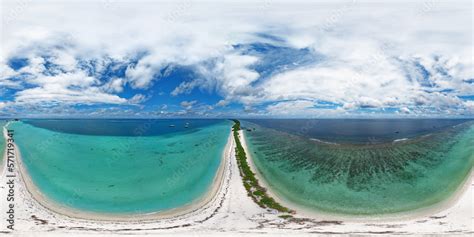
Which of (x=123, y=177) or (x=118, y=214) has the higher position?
(x=123, y=177)

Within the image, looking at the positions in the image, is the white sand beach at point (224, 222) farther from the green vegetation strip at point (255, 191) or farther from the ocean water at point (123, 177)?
the ocean water at point (123, 177)

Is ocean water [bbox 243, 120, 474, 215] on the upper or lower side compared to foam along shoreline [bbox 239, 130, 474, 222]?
upper

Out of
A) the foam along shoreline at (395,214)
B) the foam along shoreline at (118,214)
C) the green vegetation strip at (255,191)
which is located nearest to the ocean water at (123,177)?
the foam along shoreline at (118,214)

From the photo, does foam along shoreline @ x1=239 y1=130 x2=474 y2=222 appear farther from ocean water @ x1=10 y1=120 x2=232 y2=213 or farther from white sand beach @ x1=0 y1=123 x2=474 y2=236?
ocean water @ x1=10 y1=120 x2=232 y2=213

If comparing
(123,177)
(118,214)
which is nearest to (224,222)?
(118,214)

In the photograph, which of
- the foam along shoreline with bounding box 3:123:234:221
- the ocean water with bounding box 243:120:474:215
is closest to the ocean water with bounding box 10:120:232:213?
the foam along shoreline with bounding box 3:123:234:221

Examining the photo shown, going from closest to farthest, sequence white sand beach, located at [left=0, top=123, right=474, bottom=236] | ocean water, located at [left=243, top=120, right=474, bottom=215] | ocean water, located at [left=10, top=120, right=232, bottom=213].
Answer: white sand beach, located at [left=0, top=123, right=474, bottom=236], ocean water, located at [left=243, top=120, right=474, bottom=215], ocean water, located at [left=10, top=120, right=232, bottom=213]

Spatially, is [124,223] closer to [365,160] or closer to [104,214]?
[104,214]

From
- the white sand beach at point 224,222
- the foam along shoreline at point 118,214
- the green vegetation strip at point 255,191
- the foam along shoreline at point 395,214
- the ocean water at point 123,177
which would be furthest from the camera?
the ocean water at point 123,177

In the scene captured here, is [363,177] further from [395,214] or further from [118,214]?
[118,214]
